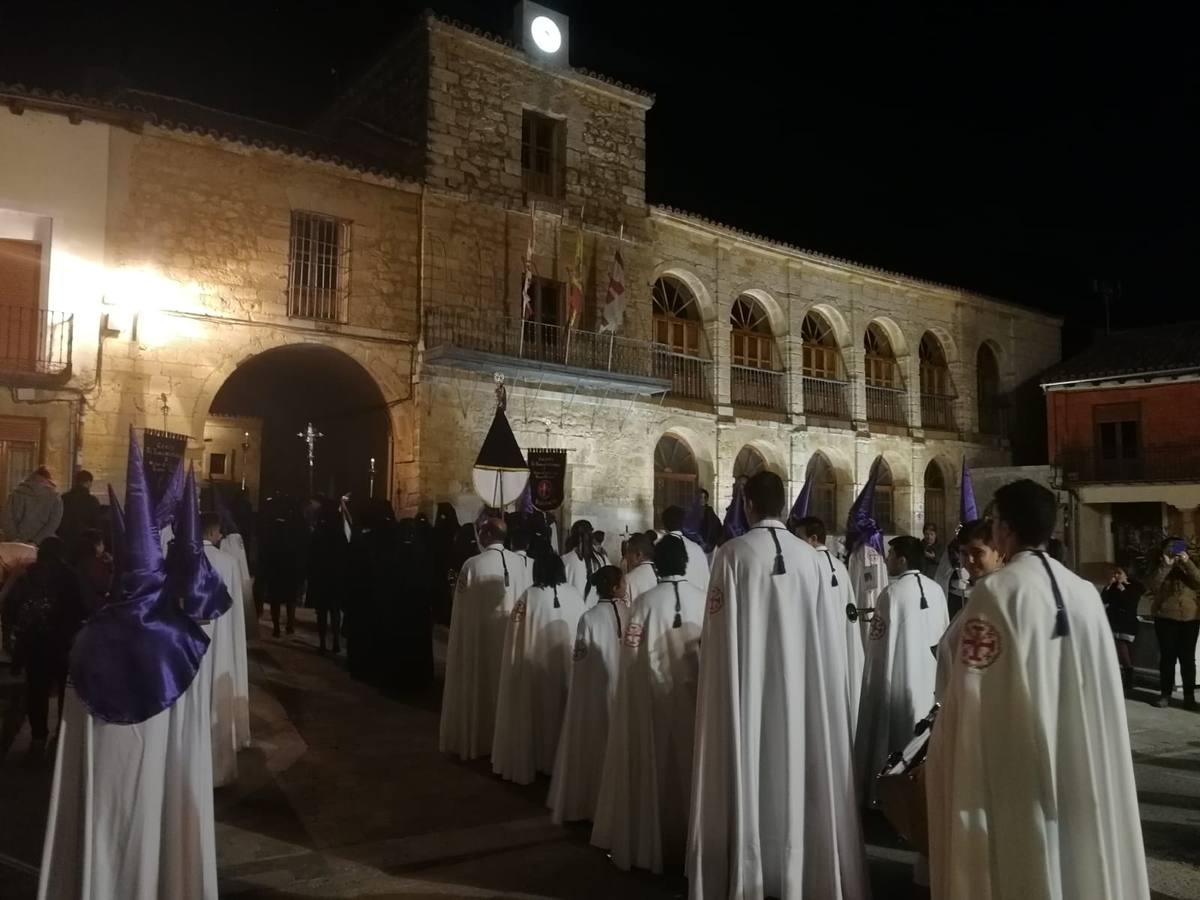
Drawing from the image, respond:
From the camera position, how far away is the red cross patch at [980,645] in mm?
3383

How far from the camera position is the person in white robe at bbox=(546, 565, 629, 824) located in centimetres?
572

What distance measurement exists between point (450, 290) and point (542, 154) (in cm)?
388

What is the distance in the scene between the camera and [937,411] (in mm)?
25875

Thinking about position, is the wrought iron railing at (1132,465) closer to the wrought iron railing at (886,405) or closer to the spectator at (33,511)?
the wrought iron railing at (886,405)

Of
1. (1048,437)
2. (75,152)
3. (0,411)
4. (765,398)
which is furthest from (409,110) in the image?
(1048,437)

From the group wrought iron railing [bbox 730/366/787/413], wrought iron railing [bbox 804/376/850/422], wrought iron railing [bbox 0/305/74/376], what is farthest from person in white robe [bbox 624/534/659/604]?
wrought iron railing [bbox 804/376/850/422]

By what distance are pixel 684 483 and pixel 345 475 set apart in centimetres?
748

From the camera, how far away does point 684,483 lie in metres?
20.6

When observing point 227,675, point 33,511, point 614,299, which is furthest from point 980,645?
point 614,299

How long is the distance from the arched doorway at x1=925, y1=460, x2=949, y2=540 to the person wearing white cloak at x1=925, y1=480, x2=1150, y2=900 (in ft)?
75.5

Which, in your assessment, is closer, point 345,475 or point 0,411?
point 0,411

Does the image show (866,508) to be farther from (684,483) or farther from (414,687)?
(684,483)

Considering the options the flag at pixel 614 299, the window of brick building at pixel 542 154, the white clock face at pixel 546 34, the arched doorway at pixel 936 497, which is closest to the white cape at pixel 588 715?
the flag at pixel 614 299

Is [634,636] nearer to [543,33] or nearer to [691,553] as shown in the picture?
[691,553]
